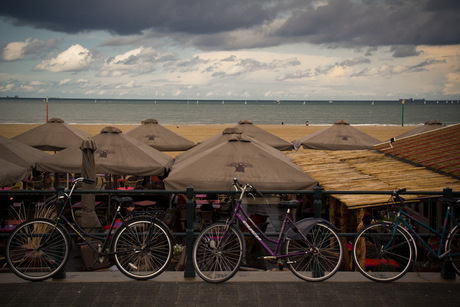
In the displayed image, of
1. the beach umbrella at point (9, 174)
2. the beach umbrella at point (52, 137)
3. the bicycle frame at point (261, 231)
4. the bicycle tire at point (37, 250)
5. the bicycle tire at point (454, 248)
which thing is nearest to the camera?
the bicycle tire at point (37, 250)

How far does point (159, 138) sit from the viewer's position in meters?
17.5

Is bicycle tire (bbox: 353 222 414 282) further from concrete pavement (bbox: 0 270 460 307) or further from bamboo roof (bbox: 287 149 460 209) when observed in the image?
bamboo roof (bbox: 287 149 460 209)

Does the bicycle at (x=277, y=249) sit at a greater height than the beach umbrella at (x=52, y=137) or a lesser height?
lesser

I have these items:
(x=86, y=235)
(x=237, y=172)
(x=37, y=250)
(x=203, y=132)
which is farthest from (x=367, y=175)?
(x=203, y=132)

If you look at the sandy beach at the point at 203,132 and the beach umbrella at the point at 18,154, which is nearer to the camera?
the beach umbrella at the point at 18,154

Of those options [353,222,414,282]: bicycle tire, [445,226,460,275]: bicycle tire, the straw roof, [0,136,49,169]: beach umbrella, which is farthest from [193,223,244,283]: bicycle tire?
[0,136,49,169]: beach umbrella

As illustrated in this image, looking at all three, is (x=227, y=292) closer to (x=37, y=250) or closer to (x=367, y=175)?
(x=37, y=250)

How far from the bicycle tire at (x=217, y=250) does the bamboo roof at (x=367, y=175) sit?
2.79 meters

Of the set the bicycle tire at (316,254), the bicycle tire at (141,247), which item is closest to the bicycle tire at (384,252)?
the bicycle tire at (316,254)

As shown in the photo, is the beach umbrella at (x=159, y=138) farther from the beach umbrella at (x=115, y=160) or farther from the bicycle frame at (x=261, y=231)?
the bicycle frame at (x=261, y=231)

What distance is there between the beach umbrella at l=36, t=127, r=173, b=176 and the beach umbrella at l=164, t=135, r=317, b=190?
218 centimetres

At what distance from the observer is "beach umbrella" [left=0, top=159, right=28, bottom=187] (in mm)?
9594

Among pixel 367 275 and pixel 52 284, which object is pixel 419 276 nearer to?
pixel 367 275

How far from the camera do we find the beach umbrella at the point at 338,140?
17.3 m
